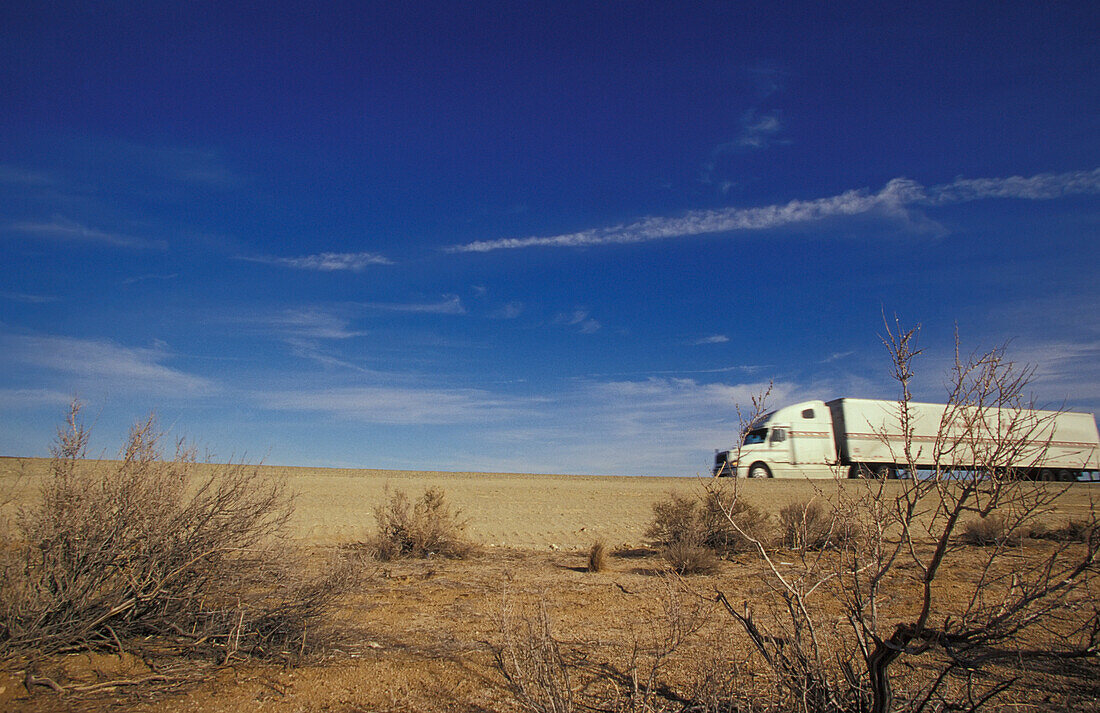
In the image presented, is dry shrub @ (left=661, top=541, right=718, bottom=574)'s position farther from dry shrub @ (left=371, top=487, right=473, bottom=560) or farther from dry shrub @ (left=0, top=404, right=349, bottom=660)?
dry shrub @ (left=0, top=404, right=349, bottom=660)

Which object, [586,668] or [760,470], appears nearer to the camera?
[586,668]

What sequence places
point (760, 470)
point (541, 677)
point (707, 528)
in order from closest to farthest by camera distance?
point (541, 677)
point (707, 528)
point (760, 470)

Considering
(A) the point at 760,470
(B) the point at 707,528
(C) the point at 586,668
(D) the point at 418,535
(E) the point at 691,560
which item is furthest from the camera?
(A) the point at 760,470

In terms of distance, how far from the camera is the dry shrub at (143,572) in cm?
471

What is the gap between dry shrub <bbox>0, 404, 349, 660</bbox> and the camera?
471cm

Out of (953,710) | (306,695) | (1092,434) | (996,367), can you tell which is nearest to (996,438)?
(996,367)

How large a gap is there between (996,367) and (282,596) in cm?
575

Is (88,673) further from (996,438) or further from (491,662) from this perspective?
(996,438)

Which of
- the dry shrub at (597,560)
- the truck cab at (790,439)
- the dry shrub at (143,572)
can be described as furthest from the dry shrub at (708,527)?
the truck cab at (790,439)

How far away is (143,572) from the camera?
5.12 metres

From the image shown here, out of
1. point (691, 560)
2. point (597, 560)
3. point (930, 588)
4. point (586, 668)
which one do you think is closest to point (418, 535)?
point (597, 560)

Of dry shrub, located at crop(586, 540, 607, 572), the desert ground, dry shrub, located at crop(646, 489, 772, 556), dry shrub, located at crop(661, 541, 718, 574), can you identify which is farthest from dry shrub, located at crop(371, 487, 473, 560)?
dry shrub, located at crop(661, 541, 718, 574)

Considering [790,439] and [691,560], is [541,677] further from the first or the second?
[790,439]

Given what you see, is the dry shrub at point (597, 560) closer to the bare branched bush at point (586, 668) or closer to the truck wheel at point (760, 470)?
the bare branched bush at point (586, 668)
